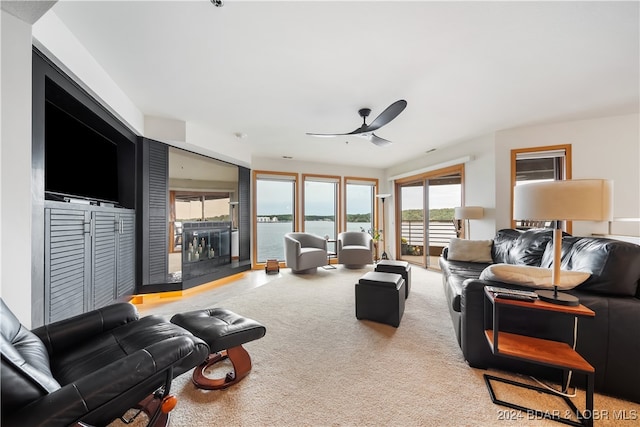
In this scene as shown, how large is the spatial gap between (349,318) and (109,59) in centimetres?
330

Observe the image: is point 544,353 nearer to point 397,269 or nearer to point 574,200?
point 574,200

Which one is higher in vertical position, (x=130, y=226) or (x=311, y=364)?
(x=130, y=226)

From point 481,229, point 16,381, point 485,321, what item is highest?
point 481,229

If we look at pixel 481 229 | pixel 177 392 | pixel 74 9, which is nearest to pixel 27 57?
pixel 74 9

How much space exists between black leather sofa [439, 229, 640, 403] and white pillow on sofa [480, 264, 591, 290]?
0.05 m

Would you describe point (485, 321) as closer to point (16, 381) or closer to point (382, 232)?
point (16, 381)

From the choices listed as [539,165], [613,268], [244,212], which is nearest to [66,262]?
[244,212]

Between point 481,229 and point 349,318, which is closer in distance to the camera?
point 349,318

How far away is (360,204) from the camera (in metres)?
6.69

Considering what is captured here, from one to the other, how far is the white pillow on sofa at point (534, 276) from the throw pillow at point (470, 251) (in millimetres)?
1913

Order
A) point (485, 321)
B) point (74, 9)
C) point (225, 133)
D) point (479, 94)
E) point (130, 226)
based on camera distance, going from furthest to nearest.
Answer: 1. point (225, 133)
2. point (130, 226)
3. point (479, 94)
4. point (485, 321)
5. point (74, 9)

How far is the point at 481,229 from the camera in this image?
4.21 metres

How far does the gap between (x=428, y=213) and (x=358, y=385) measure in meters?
4.49

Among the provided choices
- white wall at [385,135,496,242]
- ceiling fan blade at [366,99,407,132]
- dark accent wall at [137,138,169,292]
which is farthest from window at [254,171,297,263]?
ceiling fan blade at [366,99,407,132]
